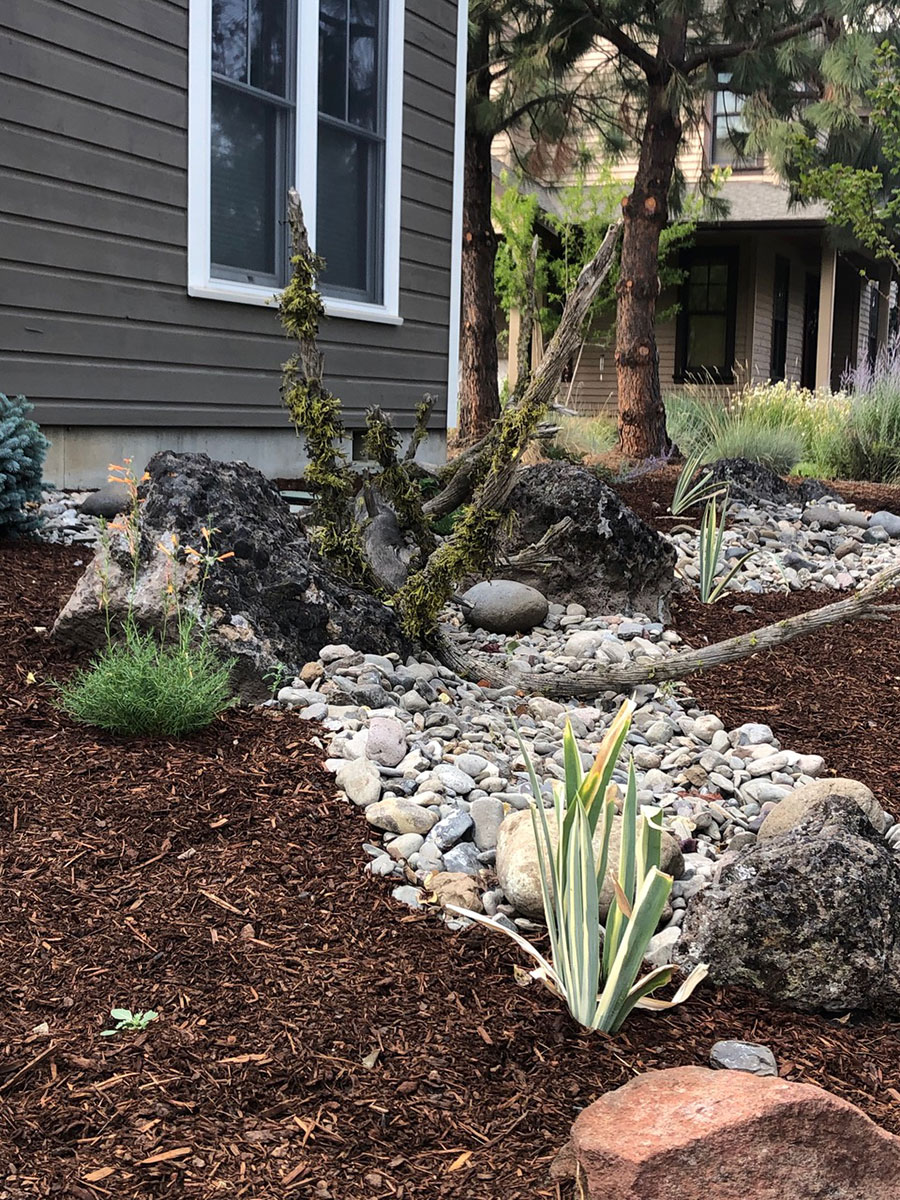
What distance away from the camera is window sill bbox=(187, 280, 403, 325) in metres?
6.39

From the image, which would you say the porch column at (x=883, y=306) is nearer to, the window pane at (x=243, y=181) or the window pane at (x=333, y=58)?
the window pane at (x=333, y=58)

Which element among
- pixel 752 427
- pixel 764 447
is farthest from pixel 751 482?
pixel 752 427

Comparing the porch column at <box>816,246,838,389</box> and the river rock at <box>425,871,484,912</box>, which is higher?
the porch column at <box>816,246,838,389</box>

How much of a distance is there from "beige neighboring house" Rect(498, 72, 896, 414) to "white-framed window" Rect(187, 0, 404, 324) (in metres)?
9.99

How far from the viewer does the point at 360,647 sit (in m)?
3.65

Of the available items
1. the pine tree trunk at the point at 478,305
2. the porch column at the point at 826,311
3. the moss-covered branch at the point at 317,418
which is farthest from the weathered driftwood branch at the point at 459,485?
the porch column at the point at 826,311

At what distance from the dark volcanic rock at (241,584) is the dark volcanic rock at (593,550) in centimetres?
137

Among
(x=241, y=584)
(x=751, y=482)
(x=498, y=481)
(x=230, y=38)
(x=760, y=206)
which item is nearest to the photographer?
(x=241, y=584)

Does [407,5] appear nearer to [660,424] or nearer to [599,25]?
[599,25]

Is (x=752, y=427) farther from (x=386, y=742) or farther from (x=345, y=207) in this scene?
(x=386, y=742)

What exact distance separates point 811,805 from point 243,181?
205 inches

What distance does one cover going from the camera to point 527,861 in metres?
2.41

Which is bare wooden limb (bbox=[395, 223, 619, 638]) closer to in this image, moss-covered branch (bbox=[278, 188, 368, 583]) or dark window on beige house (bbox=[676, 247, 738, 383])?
moss-covered branch (bbox=[278, 188, 368, 583])

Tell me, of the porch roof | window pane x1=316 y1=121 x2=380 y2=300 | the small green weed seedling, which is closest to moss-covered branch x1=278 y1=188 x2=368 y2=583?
the small green weed seedling
